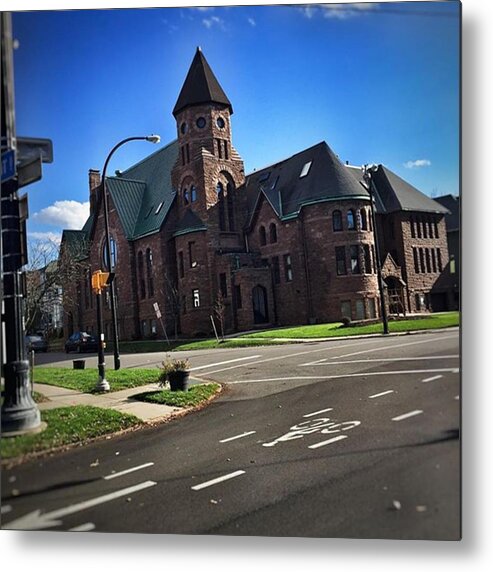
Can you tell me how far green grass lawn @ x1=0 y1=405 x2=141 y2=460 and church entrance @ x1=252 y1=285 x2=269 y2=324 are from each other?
1.04m

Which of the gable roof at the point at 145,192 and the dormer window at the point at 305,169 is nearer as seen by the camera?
the dormer window at the point at 305,169

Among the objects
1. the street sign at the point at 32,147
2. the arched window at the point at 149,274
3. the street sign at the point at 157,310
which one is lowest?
the street sign at the point at 157,310

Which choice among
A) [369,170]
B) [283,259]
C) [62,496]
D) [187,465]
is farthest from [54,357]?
[369,170]

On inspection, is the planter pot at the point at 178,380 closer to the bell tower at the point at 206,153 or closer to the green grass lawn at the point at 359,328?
the green grass lawn at the point at 359,328

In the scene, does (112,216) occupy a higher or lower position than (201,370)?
higher

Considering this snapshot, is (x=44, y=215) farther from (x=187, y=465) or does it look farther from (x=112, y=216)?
(x=187, y=465)

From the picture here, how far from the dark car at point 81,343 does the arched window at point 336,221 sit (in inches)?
71.1

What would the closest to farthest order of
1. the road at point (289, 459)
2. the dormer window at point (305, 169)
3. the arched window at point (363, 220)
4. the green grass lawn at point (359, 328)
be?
1. the road at point (289, 459)
2. the green grass lawn at point (359, 328)
3. the arched window at point (363, 220)
4. the dormer window at point (305, 169)

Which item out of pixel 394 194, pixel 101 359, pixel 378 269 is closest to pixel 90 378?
pixel 101 359

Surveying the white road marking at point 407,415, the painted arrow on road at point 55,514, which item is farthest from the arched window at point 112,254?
the white road marking at point 407,415

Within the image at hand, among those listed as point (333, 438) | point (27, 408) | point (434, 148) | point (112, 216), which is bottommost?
point (333, 438)

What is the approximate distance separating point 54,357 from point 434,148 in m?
2.86

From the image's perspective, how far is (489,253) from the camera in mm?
3076

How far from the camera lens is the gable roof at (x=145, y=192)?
343cm
